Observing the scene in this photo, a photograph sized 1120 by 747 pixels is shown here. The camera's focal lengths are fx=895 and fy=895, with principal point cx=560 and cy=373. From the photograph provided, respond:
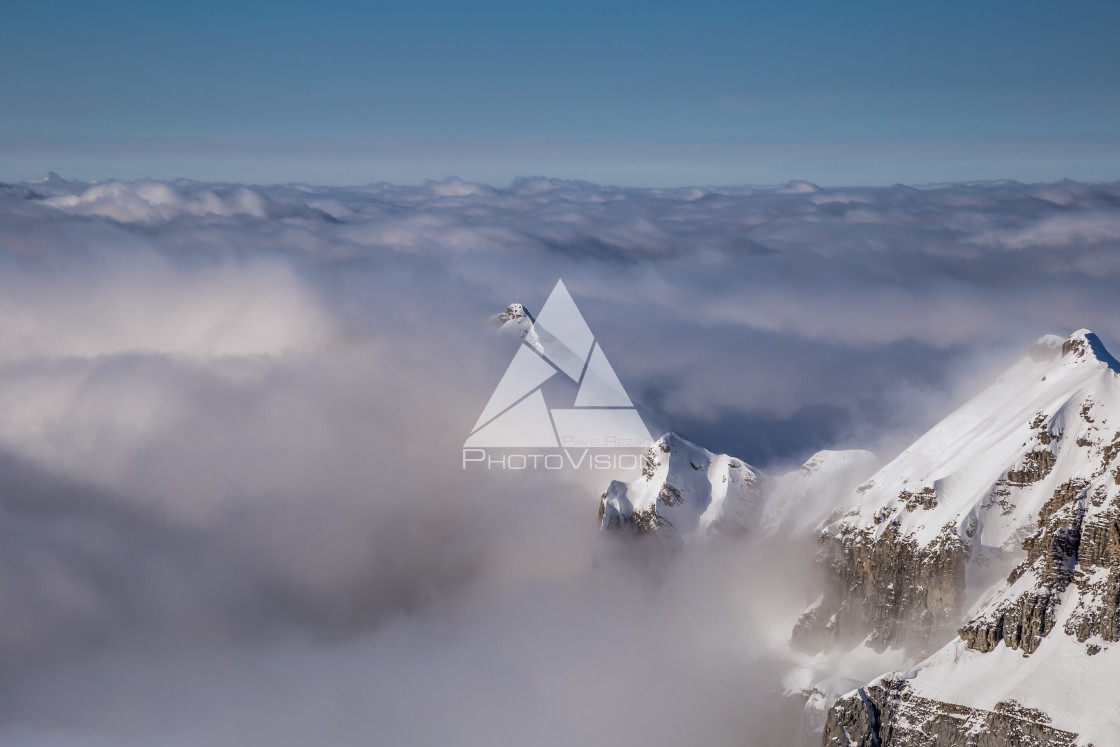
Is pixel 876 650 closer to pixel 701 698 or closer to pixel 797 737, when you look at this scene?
pixel 797 737

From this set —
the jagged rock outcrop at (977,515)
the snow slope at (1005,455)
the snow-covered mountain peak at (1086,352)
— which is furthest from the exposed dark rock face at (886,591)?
the snow-covered mountain peak at (1086,352)

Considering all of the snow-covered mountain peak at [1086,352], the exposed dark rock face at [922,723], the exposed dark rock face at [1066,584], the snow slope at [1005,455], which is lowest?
the exposed dark rock face at [922,723]

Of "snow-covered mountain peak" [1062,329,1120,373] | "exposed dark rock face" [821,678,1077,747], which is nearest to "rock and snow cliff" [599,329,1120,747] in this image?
"exposed dark rock face" [821,678,1077,747]

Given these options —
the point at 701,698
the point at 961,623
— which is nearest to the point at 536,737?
the point at 701,698

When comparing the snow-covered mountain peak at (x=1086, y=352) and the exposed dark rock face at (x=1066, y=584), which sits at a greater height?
the snow-covered mountain peak at (x=1086, y=352)

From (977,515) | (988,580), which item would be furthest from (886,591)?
(977,515)

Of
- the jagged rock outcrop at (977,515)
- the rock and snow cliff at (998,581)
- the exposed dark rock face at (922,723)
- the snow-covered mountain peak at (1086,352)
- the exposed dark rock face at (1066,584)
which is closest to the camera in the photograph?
the exposed dark rock face at (922,723)

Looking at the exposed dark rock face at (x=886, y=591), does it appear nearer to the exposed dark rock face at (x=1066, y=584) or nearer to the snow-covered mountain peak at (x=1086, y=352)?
the exposed dark rock face at (x=1066, y=584)
